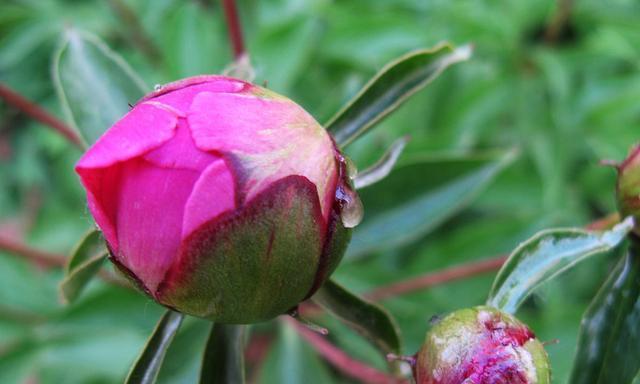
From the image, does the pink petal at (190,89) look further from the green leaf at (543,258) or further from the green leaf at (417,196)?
the green leaf at (417,196)

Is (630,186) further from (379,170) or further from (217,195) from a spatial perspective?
(217,195)

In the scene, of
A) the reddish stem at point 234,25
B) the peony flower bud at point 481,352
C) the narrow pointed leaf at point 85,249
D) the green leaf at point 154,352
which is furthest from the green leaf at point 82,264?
the reddish stem at point 234,25

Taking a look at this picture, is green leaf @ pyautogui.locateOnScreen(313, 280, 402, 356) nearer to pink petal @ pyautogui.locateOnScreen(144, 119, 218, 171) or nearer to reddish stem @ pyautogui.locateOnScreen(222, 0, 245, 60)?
pink petal @ pyautogui.locateOnScreen(144, 119, 218, 171)

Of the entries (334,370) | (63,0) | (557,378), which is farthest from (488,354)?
(63,0)

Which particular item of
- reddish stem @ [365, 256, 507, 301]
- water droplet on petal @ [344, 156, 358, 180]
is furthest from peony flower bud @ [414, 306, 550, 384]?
reddish stem @ [365, 256, 507, 301]

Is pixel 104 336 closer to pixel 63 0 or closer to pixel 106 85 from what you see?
pixel 106 85

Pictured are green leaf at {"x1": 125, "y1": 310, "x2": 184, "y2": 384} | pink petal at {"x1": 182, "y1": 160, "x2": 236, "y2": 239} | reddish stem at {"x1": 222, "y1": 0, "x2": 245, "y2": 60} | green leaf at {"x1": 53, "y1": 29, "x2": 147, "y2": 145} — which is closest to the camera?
pink petal at {"x1": 182, "y1": 160, "x2": 236, "y2": 239}
